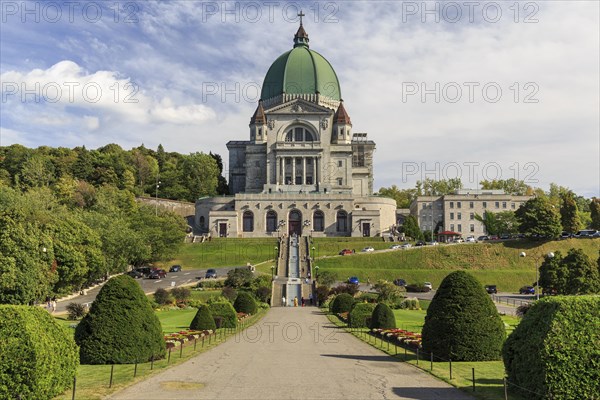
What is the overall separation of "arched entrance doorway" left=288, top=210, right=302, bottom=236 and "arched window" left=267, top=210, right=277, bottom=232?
7.74 feet

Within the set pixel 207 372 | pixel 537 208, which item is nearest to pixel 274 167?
pixel 537 208

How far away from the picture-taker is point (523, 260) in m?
86.7

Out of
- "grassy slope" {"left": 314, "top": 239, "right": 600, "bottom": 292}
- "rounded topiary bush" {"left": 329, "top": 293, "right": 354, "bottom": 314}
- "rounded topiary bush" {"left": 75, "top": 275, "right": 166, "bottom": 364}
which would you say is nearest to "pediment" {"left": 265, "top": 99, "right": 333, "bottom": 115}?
"grassy slope" {"left": 314, "top": 239, "right": 600, "bottom": 292}

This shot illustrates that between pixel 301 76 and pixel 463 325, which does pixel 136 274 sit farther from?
pixel 463 325

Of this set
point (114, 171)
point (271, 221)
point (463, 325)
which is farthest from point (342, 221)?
point (463, 325)

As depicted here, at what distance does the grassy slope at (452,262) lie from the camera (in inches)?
3027

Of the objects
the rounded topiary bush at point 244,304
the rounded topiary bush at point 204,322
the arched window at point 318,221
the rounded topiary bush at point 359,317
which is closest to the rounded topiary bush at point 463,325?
the rounded topiary bush at point 204,322

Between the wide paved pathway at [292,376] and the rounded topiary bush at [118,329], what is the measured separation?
5.48ft

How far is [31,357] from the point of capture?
15812 mm

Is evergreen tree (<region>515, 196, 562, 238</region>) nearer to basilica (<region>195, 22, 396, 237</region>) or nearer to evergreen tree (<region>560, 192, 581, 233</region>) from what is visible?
evergreen tree (<region>560, 192, 581, 233</region>)

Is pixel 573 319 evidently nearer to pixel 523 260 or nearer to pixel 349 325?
pixel 349 325

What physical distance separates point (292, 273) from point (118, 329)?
5571 centimetres

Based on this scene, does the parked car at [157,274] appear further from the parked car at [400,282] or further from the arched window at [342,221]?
the arched window at [342,221]

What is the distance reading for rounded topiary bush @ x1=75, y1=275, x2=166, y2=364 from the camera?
22.6 metres
